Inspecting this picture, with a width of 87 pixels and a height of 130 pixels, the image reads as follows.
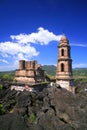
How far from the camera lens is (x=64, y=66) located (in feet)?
144

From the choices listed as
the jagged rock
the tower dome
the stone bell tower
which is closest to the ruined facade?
the stone bell tower

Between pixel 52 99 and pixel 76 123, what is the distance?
9266mm

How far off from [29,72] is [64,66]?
790 cm

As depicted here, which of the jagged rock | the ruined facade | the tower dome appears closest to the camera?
the jagged rock

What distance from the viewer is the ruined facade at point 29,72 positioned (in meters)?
43.2

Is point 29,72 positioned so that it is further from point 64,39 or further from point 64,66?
point 64,39

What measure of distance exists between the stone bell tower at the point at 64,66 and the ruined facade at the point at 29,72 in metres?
4.33

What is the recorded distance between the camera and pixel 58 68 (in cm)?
4453

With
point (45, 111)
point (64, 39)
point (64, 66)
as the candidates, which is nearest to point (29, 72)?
point (64, 66)

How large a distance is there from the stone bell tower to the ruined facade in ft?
14.2

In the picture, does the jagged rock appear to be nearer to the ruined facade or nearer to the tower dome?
the ruined facade

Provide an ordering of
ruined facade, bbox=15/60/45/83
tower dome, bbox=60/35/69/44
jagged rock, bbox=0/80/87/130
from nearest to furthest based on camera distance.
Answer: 1. jagged rock, bbox=0/80/87/130
2. ruined facade, bbox=15/60/45/83
3. tower dome, bbox=60/35/69/44

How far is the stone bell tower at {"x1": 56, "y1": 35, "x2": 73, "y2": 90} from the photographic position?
43281mm

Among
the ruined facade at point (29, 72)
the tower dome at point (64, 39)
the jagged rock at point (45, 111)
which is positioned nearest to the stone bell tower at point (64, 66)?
the tower dome at point (64, 39)
